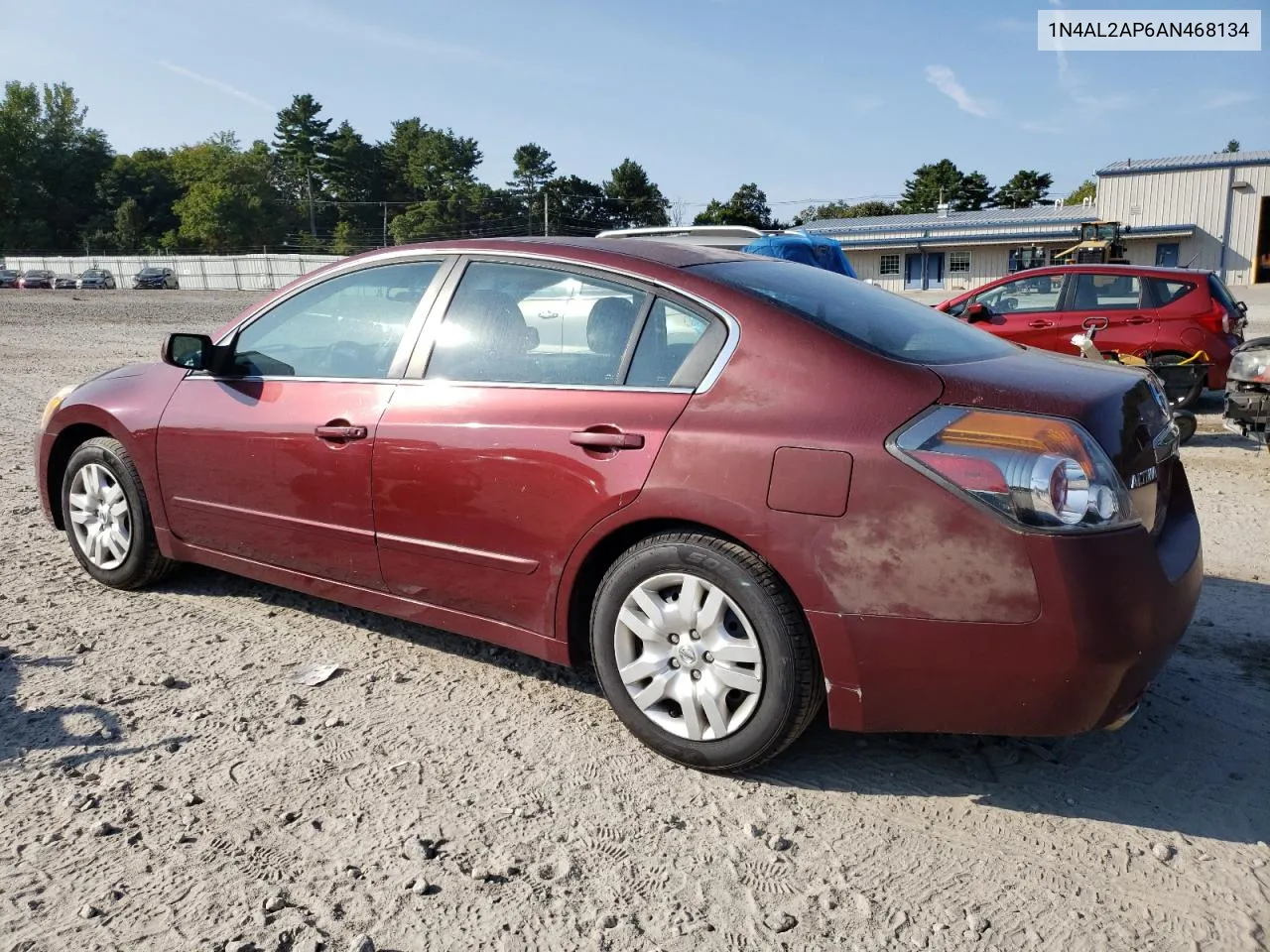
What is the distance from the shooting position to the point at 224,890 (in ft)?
8.03

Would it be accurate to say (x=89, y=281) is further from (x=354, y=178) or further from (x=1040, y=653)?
(x=1040, y=653)

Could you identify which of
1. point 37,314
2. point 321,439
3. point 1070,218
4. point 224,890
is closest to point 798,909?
point 224,890

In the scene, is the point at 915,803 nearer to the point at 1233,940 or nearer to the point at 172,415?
the point at 1233,940

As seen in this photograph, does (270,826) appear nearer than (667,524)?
Yes

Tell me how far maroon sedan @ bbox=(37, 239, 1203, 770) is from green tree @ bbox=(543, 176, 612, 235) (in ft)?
284

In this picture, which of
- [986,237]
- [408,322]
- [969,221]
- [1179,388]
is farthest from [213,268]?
[408,322]

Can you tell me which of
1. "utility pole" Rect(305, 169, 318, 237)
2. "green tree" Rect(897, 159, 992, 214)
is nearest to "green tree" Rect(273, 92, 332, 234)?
"utility pole" Rect(305, 169, 318, 237)

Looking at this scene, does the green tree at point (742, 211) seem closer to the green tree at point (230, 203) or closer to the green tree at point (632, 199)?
the green tree at point (632, 199)

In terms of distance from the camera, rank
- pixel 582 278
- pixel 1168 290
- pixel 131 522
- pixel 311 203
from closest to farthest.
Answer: pixel 582 278 → pixel 131 522 → pixel 1168 290 → pixel 311 203

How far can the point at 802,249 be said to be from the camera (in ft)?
35.7

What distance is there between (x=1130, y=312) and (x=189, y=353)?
9579 millimetres

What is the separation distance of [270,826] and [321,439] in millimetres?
1493

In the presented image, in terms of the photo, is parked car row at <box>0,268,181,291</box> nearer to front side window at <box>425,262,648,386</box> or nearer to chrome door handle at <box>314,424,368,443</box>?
chrome door handle at <box>314,424,368,443</box>

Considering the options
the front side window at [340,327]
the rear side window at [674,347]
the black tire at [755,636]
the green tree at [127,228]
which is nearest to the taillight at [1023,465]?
the black tire at [755,636]
